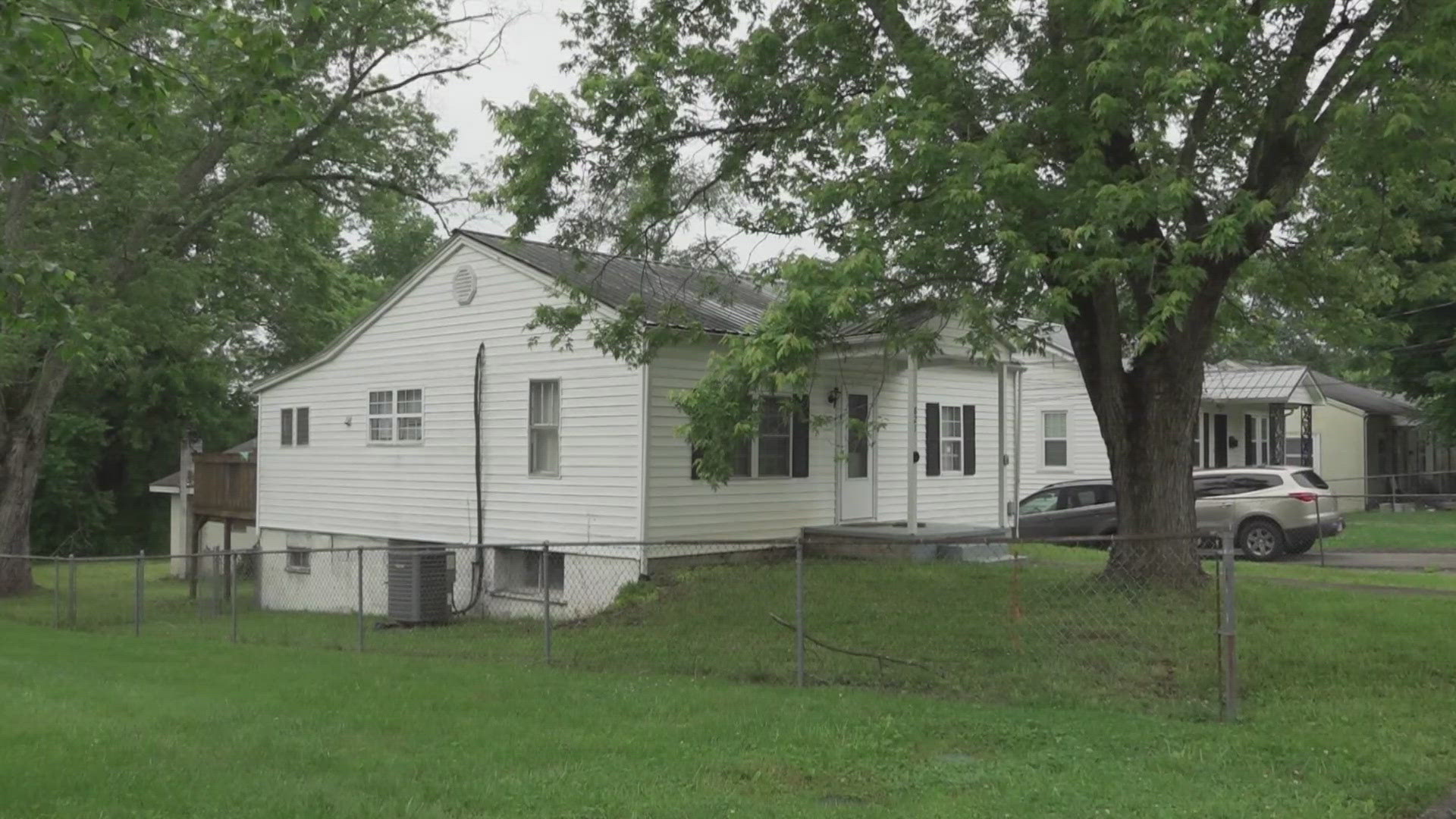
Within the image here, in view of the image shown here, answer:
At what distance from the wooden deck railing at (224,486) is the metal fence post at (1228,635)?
1964 centimetres

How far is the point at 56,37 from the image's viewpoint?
277 inches

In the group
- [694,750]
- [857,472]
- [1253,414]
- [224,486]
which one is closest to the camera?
[694,750]

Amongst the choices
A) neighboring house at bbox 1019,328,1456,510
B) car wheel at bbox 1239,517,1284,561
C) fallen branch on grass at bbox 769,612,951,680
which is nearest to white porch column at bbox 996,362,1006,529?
neighboring house at bbox 1019,328,1456,510

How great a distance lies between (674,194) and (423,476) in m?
7.72

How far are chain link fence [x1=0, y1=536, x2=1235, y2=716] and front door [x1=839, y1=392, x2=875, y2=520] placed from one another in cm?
132

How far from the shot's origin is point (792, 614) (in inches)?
493

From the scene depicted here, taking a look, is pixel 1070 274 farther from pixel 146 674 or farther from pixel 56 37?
pixel 146 674

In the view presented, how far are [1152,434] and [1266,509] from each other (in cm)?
832

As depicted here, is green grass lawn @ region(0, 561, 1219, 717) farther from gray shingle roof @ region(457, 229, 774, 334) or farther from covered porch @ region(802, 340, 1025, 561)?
gray shingle roof @ region(457, 229, 774, 334)

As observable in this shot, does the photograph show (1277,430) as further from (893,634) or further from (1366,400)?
(893,634)

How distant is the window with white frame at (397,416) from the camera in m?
19.5

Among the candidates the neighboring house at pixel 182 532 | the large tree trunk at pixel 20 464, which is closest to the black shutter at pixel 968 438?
the large tree trunk at pixel 20 464

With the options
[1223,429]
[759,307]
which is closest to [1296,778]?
[759,307]

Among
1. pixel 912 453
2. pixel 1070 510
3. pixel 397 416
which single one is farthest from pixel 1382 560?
pixel 397 416
